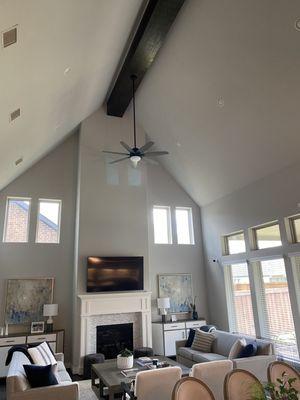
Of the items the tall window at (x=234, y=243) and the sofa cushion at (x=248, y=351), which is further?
the tall window at (x=234, y=243)

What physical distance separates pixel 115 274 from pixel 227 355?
10.1ft

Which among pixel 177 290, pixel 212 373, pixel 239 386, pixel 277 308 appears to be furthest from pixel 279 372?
pixel 177 290

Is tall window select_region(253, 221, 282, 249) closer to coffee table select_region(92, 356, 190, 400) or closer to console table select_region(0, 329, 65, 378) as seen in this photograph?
coffee table select_region(92, 356, 190, 400)

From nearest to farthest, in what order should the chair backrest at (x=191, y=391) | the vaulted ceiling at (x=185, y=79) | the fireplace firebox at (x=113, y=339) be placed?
the chair backrest at (x=191, y=391) < the vaulted ceiling at (x=185, y=79) < the fireplace firebox at (x=113, y=339)

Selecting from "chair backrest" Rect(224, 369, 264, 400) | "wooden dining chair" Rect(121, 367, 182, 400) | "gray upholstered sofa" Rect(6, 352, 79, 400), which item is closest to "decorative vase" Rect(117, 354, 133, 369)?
"gray upholstered sofa" Rect(6, 352, 79, 400)

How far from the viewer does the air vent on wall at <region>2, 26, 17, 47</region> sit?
2.82m

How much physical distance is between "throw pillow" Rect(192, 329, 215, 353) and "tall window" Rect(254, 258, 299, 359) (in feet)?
4.53

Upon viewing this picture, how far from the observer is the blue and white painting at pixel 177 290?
831 cm

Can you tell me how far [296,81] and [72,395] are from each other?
549 centimetres

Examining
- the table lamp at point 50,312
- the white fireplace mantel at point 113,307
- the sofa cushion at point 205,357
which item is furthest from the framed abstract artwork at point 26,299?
the sofa cushion at point 205,357

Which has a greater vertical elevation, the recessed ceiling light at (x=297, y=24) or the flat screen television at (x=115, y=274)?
the recessed ceiling light at (x=297, y=24)

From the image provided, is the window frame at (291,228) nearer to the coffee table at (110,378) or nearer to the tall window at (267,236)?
the tall window at (267,236)

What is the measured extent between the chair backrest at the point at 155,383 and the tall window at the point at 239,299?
14.3ft

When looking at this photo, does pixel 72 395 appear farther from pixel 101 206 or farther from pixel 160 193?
pixel 160 193
